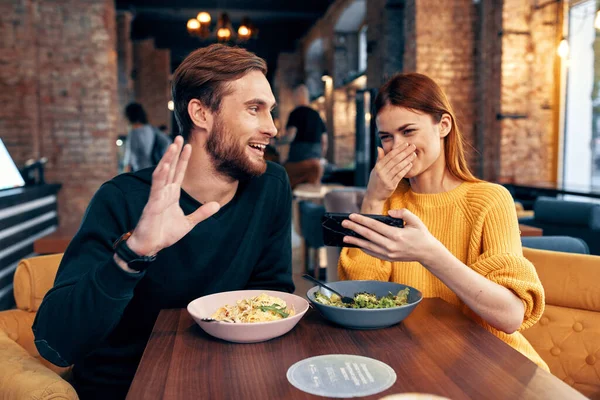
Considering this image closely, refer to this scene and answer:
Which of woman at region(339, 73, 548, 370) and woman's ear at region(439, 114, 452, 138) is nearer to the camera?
woman at region(339, 73, 548, 370)

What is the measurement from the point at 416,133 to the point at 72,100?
568 cm

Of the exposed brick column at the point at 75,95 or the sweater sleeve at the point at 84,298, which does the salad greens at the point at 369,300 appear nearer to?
the sweater sleeve at the point at 84,298

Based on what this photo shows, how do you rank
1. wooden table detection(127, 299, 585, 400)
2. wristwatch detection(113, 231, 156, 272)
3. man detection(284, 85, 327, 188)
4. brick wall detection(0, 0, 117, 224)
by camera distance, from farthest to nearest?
man detection(284, 85, 327, 188)
brick wall detection(0, 0, 117, 224)
wristwatch detection(113, 231, 156, 272)
wooden table detection(127, 299, 585, 400)

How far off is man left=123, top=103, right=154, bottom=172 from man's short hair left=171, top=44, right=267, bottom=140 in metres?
5.48

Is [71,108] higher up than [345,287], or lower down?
higher up

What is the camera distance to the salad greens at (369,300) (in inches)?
53.2

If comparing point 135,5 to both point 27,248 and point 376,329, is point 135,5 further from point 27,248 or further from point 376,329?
point 376,329

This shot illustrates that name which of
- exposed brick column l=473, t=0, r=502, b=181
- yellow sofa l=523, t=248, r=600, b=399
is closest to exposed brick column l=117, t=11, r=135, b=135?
exposed brick column l=473, t=0, r=502, b=181

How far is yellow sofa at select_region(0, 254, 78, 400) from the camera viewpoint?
1209mm

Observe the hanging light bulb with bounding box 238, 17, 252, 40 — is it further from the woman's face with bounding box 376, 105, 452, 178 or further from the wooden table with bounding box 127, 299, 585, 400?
the wooden table with bounding box 127, 299, 585, 400

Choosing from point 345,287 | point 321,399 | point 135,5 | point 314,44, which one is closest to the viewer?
point 321,399

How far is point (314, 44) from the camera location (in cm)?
1352

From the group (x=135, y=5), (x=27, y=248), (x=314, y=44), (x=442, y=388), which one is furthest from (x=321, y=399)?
(x=314, y=44)

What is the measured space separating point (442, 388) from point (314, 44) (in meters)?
13.3
